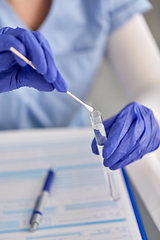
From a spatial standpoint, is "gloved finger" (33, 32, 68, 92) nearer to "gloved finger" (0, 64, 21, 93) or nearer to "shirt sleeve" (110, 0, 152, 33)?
"gloved finger" (0, 64, 21, 93)

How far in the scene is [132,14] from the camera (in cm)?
74

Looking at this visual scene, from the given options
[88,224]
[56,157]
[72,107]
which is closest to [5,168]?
[56,157]

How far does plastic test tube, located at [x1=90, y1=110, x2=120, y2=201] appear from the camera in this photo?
1.44 ft

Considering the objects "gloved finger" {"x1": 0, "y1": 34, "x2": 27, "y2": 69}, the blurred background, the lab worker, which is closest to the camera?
"gloved finger" {"x1": 0, "y1": 34, "x2": 27, "y2": 69}

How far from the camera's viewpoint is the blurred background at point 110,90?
1206 millimetres

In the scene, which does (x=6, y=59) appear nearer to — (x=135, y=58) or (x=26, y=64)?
(x=26, y=64)

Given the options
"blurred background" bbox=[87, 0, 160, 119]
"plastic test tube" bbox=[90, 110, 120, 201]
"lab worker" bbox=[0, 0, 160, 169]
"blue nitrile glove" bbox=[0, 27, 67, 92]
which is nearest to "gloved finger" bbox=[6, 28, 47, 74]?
"blue nitrile glove" bbox=[0, 27, 67, 92]

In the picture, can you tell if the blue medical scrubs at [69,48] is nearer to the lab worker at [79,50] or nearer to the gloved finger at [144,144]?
the lab worker at [79,50]

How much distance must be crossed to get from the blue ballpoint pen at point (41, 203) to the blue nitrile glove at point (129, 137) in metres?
0.11

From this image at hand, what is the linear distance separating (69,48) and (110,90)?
1.91ft

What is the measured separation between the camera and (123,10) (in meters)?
0.74

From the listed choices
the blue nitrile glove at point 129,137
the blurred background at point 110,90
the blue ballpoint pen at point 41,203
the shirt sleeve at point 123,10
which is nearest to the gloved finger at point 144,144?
the blue nitrile glove at point 129,137

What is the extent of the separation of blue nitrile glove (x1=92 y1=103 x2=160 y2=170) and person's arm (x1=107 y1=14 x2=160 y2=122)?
0.16 meters

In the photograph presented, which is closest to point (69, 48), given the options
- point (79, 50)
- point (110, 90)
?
point (79, 50)
